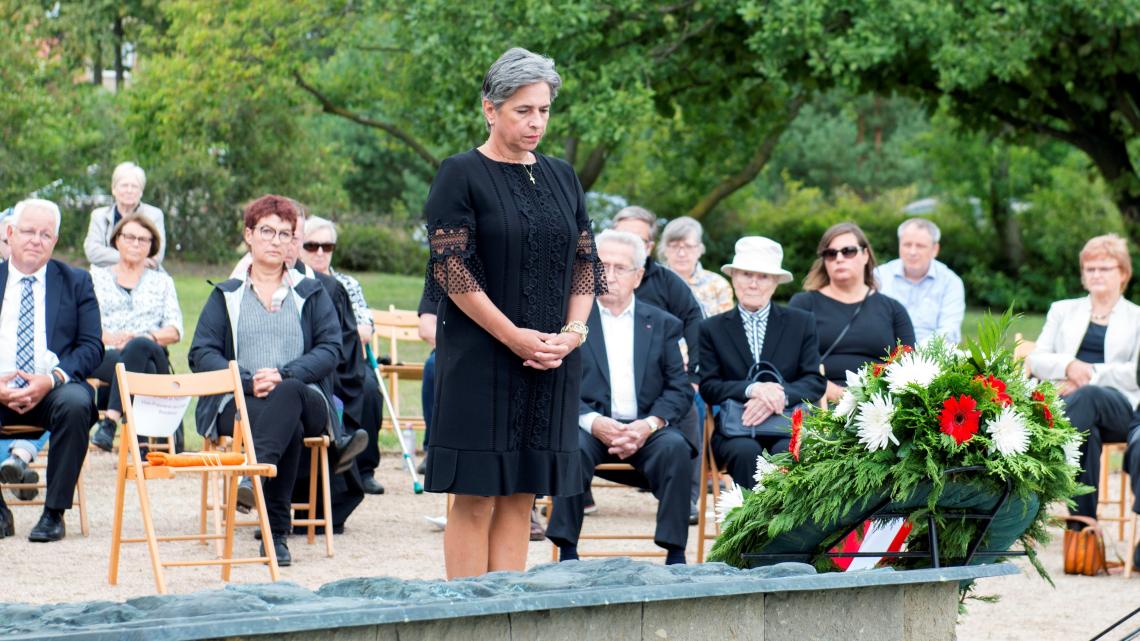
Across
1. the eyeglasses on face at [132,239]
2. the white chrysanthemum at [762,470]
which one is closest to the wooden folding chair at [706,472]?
the white chrysanthemum at [762,470]

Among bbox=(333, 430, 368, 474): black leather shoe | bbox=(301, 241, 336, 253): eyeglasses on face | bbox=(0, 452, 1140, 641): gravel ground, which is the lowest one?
bbox=(0, 452, 1140, 641): gravel ground

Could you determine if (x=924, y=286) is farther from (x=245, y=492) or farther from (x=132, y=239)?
(x=132, y=239)

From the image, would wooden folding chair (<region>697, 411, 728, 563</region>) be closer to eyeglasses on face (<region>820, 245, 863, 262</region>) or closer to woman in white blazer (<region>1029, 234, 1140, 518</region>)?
eyeglasses on face (<region>820, 245, 863, 262</region>)

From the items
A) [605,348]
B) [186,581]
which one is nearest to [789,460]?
[605,348]

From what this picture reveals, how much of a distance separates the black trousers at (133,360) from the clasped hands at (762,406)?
4.05 m

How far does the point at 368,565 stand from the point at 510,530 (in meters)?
2.47

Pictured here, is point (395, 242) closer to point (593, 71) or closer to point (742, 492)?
point (593, 71)

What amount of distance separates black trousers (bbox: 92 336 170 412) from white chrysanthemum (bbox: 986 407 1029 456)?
634 cm

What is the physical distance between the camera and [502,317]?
16.4 feet

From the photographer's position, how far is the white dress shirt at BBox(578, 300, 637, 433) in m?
7.65

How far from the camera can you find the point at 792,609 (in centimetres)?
408

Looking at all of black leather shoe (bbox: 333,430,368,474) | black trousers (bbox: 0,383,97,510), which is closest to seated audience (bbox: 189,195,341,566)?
black leather shoe (bbox: 333,430,368,474)

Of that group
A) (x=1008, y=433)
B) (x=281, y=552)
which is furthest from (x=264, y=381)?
(x=1008, y=433)

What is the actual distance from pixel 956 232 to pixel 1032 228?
5.09ft
